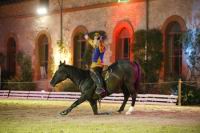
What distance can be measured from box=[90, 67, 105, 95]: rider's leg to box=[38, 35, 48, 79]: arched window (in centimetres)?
1938

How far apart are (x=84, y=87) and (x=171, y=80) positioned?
32.2 feet

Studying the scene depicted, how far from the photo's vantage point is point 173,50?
27.5 m

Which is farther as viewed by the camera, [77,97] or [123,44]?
[123,44]

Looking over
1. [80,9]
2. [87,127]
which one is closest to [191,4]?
[80,9]

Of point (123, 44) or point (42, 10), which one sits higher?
point (42, 10)

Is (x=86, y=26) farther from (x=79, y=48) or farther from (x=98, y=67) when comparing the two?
(x=98, y=67)

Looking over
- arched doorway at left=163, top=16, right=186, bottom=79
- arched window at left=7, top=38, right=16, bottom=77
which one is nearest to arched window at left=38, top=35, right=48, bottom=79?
arched window at left=7, top=38, right=16, bottom=77

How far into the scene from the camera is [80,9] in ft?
109

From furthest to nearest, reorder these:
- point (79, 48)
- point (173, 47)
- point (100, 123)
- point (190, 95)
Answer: point (79, 48) < point (173, 47) < point (190, 95) < point (100, 123)

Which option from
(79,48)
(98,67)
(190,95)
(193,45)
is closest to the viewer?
(98,67)

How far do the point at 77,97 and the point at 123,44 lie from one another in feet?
16.3

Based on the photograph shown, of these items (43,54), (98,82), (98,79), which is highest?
(43,54)

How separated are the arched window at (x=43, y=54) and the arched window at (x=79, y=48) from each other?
3.40 meters

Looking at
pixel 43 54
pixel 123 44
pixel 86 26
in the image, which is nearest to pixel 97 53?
pixel 123 44
